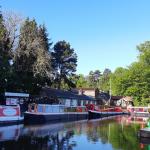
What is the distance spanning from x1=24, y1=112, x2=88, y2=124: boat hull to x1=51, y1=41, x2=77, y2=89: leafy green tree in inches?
1035

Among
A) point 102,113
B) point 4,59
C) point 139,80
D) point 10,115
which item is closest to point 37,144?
point 10,115

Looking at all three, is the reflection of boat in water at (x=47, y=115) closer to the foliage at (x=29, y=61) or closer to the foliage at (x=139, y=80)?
the foliage at (x=29, y=61)

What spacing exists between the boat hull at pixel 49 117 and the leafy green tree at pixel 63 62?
2629 centimetres

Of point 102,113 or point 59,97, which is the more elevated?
point 59,97

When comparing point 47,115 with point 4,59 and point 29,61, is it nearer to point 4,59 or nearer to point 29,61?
point 4,59

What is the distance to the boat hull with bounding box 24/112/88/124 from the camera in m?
48.6

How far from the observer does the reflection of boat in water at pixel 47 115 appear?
4881 centimetres

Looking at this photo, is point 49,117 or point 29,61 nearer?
point 49,117

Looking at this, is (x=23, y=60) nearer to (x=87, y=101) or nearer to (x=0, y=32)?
(x=0, y=32)

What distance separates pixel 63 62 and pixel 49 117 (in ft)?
136

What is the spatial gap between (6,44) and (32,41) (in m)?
5.89

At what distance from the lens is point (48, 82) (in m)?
70.3

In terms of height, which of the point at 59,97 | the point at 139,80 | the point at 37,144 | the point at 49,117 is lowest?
the point at 37,144

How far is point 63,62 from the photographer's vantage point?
9400cm
